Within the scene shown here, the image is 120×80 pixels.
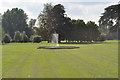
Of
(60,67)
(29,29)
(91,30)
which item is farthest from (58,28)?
(60,67)

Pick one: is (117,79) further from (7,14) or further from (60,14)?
(7,14)

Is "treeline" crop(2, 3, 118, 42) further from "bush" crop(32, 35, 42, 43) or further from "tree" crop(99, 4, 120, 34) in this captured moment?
"tree" crop(99, 4, 120, 34)

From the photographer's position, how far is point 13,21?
4018 inches

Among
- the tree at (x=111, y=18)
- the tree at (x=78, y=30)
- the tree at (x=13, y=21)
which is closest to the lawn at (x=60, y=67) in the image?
the tree at (x=111, y=18)

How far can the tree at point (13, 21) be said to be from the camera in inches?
3878

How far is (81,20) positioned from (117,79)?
7107 centimetres

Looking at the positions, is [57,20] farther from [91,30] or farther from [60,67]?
[60,67]

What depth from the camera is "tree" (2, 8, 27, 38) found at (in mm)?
98500

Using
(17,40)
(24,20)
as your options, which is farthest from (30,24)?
(17,40)

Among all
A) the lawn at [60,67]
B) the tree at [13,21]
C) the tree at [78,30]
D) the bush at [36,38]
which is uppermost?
the tree at [13,21]

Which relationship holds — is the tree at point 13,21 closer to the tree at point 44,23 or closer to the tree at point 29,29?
the tree at point 29,29

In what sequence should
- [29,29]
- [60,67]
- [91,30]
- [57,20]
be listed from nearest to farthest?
[60,67] → [57,20] → [91,30] → [29,29]

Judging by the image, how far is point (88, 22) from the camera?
83.6 meters

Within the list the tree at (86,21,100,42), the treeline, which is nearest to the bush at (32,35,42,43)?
the treeline
